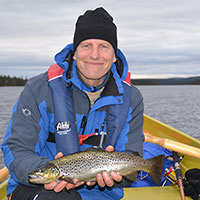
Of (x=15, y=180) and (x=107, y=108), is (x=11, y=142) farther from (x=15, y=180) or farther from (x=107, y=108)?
(x=107, y=108)

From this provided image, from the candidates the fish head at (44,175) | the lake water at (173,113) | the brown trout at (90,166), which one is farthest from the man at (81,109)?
the lake water at (173,113)

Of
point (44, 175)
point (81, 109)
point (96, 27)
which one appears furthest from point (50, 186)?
point (96, 27)

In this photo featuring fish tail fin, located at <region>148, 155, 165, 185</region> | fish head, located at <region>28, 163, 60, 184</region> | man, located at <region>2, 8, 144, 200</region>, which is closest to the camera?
fish head, located at <region>28, 163, 60, 184</region>

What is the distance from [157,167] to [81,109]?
120 cm

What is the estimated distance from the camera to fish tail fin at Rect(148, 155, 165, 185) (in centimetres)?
306

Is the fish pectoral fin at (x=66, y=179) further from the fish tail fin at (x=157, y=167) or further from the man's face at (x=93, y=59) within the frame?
the man's face at (x=93, y=59)

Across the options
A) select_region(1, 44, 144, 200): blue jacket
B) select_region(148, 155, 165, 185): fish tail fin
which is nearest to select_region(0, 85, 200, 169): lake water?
select_region(1, 44, 144, 200): blue jacket

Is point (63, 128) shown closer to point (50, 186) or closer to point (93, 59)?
point (50, 186)

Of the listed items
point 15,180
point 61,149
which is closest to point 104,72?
point 61,149

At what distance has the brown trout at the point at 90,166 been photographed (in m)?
2.60

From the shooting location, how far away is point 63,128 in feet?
10.3

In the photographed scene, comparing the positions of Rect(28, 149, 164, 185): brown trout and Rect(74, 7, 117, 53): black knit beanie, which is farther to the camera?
Rect(74, 7, 117, 53): black knit beanie

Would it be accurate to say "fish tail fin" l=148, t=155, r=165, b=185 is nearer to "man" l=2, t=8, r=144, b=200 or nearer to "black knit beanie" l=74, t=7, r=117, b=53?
"man" l=2, t=8, r=144, b=200

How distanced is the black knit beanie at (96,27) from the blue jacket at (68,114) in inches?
12.4
